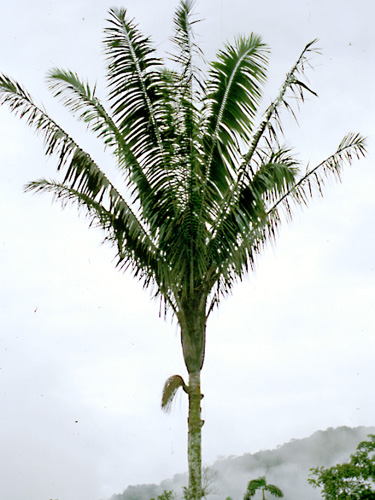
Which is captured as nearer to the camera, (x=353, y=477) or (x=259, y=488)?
(x=353, y=477)

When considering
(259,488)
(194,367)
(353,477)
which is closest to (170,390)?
(194,367)

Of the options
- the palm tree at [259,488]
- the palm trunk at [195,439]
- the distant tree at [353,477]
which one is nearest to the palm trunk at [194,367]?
the palm trunk at [195,439]

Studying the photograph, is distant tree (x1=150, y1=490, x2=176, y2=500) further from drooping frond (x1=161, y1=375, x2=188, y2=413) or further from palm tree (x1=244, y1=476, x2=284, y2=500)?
drooping frond (x1=161, y1=375, x2=188, y2=413)

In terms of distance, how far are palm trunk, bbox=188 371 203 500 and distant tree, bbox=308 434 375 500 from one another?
14677mm

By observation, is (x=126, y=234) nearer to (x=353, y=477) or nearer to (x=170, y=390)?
(x=170, y=390)

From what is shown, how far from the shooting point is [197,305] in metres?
8.71

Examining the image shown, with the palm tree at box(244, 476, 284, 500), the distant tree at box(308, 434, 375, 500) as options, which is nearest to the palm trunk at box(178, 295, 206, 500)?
the distant tree at box(308, 434, 375, 500)

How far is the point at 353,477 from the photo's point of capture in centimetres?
2098

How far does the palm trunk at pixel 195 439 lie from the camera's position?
7852mm

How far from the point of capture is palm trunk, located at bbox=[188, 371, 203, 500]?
7.85 metres

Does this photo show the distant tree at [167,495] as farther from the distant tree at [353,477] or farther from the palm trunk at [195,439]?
the palm trunk at [195,439]

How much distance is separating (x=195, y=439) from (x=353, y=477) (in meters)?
15.5

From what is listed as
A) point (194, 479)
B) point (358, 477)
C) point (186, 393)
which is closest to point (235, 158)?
point (186, 393)

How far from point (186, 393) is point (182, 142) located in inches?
153
